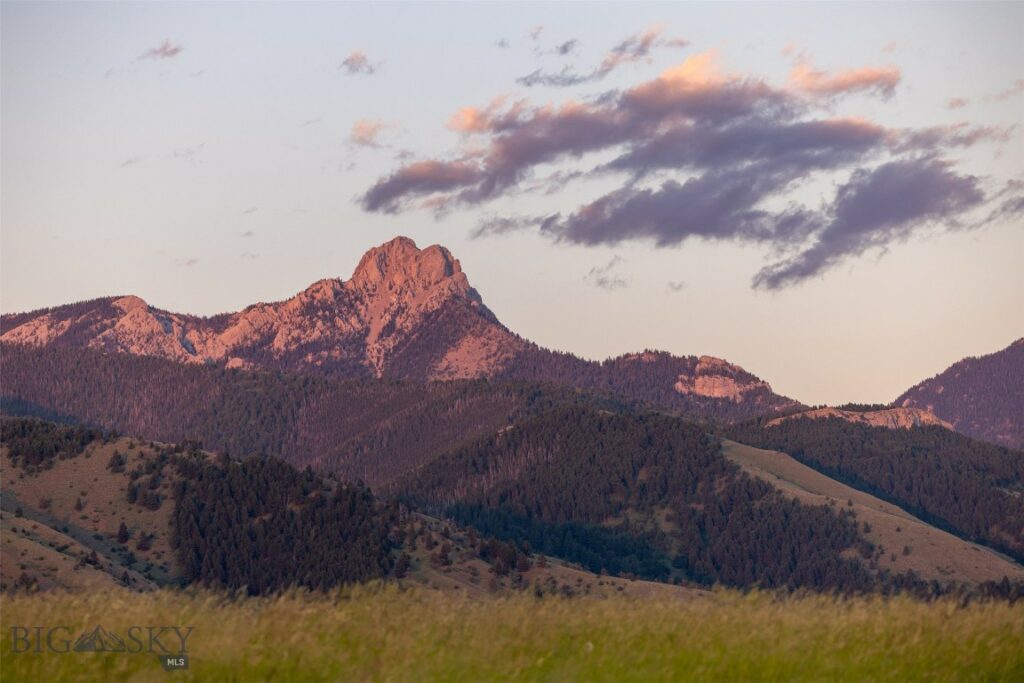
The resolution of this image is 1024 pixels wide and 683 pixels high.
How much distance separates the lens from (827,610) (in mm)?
24391

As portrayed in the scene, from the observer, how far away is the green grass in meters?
20.5

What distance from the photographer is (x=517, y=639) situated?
22188 millimetres

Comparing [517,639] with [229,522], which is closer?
[517,639]

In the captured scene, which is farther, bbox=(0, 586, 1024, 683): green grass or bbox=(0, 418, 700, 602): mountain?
bbox=(0, 418, 700, 602): mountain

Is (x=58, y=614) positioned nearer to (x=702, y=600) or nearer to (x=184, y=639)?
(x=184, y=639)

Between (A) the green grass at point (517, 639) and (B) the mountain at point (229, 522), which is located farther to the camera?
(B) the mountain at point (229, 522)

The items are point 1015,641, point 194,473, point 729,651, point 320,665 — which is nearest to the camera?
point 320,665

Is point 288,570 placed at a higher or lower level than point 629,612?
lower

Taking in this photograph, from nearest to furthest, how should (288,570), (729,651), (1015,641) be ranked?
(729,651)
(1015,641)
(288,570)

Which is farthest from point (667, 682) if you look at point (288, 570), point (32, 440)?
point (32, 440)

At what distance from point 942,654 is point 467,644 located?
804cm

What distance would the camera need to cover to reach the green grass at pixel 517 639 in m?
20.5

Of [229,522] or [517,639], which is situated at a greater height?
[517,639]

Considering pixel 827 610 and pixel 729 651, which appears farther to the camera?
pixel 827 610
